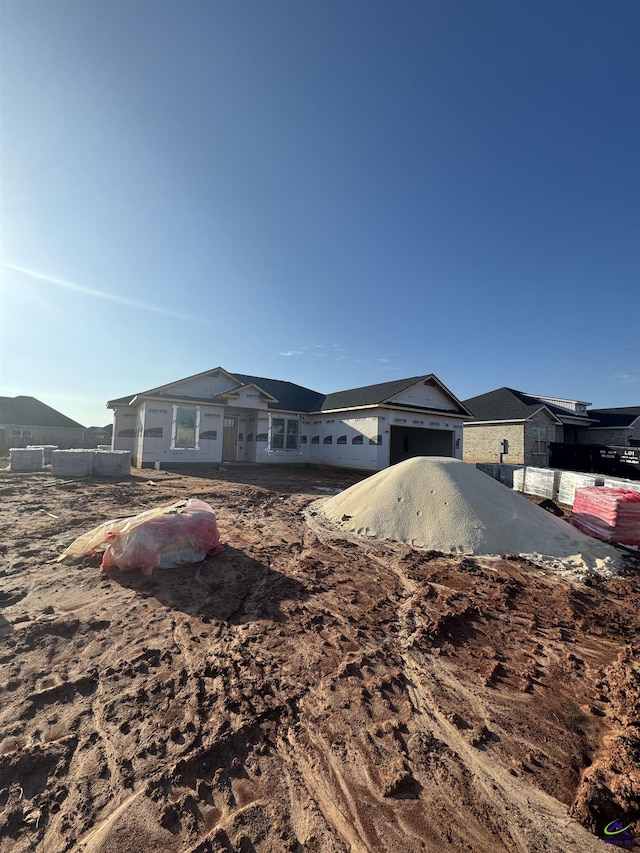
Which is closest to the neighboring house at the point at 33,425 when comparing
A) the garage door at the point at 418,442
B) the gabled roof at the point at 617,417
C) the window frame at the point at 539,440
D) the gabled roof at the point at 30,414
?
the gabled roof at the point at 30,414

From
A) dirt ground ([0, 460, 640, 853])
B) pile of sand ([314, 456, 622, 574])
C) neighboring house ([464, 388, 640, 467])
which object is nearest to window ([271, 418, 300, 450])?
pile of sand ([314, 456, 622, 574])

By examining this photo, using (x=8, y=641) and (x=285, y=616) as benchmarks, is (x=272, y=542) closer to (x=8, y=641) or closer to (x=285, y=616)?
(x=285, y=616)

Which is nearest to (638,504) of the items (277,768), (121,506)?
(277,768)

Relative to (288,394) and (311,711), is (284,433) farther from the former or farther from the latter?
(311,711)

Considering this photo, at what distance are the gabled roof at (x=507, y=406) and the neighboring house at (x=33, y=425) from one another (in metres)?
36.8

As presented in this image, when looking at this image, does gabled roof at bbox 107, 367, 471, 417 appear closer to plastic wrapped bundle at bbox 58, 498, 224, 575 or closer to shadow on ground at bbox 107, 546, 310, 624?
plastic wrapped bundle at bbox 58, 498, 224, 575

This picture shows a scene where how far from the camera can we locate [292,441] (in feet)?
71.3

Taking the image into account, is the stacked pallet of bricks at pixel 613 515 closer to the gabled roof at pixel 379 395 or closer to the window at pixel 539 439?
the gabled roof at pixel 379 395

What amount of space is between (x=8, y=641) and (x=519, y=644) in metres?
5.29

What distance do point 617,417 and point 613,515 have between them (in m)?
29.9

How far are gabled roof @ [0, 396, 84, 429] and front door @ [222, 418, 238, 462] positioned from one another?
23.3 meters

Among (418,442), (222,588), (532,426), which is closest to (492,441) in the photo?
(532,426)

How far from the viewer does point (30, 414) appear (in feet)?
109

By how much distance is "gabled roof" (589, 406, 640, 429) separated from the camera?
1113 inches
